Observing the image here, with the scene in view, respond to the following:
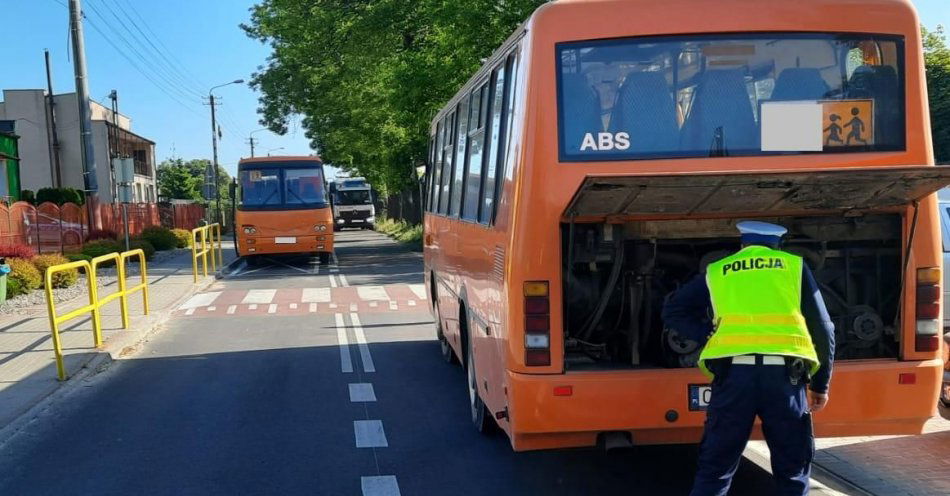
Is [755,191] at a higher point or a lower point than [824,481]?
higher

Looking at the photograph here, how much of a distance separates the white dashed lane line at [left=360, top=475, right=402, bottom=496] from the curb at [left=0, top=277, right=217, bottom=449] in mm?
3126

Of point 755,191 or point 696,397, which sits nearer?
point 755,191

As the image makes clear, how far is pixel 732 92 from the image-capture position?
16.8ft

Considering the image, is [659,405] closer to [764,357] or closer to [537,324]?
[537,324]

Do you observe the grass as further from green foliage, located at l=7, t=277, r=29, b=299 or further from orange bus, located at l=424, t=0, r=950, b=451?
orange bus, located at l=424, t=0, r=950, b=451

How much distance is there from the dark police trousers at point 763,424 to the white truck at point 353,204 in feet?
162

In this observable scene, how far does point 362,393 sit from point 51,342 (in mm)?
5400

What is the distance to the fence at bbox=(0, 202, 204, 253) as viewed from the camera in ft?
69.7

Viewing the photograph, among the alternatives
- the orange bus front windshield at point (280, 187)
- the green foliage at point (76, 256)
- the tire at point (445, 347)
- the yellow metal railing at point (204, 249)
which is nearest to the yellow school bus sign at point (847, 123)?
the tire at point (445, 347)

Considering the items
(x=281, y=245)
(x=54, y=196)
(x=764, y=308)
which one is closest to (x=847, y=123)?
(x=764, y=308)

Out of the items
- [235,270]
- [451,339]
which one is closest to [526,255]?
[451,339]

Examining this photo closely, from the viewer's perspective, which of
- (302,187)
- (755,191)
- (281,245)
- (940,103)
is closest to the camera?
(755,191)

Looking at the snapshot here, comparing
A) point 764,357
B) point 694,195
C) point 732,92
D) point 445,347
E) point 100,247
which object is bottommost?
point 445,347

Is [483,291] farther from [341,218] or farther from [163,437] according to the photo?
[341,218]
